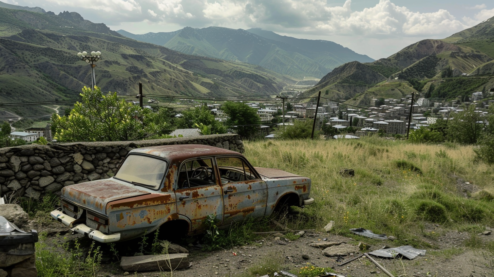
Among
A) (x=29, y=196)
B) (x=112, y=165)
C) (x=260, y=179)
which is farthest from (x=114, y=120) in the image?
(x=260, y=179)

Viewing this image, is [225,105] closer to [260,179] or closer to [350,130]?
[350,130]

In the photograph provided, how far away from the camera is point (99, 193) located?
4664mm

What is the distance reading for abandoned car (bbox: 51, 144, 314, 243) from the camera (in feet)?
14.6

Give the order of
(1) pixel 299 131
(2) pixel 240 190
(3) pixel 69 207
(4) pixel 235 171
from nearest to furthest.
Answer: (3) pixel 69 207, (2) pixel 240 190, (4) pixel 235 171, (1) pixel 299 131

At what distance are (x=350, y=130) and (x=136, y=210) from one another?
289 feet

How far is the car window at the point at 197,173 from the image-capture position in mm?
5320

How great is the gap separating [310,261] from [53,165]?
525 centimetres

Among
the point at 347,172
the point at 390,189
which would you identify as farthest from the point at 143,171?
the point at 347,172

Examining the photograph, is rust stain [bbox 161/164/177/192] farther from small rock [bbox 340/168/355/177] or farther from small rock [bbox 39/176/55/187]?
small rock [bbox 340/168/355/177]

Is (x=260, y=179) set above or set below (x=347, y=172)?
above

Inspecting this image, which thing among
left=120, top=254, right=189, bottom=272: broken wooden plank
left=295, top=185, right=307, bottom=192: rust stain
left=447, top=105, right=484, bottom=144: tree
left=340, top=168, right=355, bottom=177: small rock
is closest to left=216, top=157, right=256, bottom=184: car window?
left=295, top=185, right=307, bottom=192: rust stain

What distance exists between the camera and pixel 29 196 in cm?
659

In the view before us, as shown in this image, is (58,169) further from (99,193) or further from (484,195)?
(484,195)

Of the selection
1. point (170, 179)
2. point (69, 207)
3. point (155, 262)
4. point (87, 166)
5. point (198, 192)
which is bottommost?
point (155, 262)
